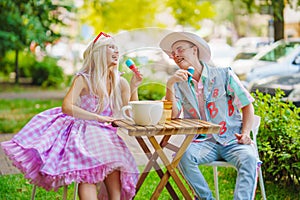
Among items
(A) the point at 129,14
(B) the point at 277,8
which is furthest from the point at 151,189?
(A) the point at 129,14

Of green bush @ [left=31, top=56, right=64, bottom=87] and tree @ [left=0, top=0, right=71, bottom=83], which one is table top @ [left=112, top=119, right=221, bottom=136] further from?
green bush @ [left=31, top=56, right=64, bottom=87]

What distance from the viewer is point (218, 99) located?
322 centimetres

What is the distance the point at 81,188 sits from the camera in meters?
3.10

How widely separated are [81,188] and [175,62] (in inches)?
36.1

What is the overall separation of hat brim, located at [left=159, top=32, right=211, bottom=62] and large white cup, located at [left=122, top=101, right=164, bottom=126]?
1.16ft

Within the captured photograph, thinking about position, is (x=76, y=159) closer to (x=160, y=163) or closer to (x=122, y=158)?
(x=122, y=158)

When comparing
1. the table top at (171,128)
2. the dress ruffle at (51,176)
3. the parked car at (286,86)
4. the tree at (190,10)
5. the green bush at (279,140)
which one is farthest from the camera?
the tree at (190,10)

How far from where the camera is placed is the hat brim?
3061 millimetres

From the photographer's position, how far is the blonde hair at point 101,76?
3.20 metres

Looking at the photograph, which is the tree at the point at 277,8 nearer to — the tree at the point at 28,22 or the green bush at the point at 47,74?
the tree at the point at 28,22

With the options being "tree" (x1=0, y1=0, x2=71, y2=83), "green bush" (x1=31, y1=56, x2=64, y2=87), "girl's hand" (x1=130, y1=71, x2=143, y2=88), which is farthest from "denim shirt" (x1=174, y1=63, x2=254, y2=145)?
"green bush" (x1=31, y1=56, x2=64, y2=87)

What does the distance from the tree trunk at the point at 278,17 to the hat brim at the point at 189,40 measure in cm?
482

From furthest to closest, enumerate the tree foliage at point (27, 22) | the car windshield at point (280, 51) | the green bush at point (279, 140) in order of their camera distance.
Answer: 1. the car windshield at point (280, 51)
2. the tree foliage at point (27, 22)
3. the green bush at point (279, 140)

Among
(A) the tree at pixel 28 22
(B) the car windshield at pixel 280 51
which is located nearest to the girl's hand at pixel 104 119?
(A) the tree at pixel 28 22
